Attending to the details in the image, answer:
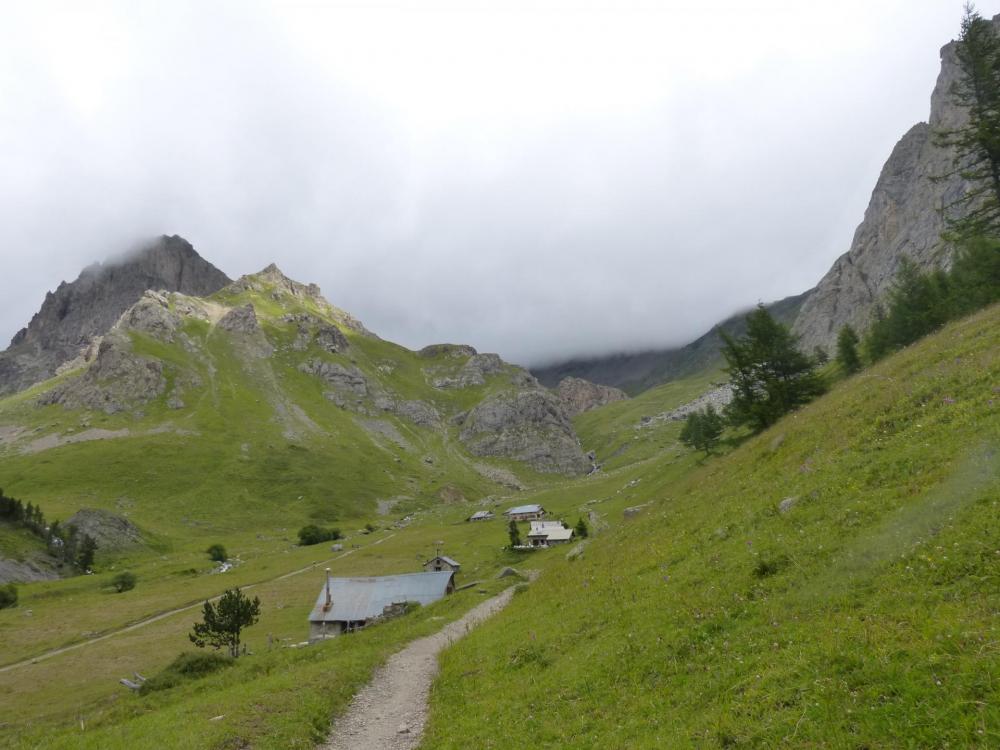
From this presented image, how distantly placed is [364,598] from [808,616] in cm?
4865

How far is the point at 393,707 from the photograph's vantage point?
70.5ft

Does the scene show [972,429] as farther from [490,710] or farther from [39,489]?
[39,489]

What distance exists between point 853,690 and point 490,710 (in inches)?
441

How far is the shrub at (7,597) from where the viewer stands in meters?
78.3

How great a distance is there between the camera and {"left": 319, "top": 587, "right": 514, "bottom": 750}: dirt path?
18.2 metres

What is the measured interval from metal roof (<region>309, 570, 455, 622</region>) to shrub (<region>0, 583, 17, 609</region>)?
61011 mm

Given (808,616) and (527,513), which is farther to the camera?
(527,513)

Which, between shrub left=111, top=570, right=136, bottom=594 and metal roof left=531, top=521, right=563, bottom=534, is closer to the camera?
shrub left=111, top=570, right=136, bottom=594

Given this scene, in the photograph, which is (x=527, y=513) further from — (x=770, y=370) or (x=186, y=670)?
(x=186, y=670)

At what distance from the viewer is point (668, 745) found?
1033 cm

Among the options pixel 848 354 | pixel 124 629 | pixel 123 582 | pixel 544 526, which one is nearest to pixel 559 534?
pixel 544 526

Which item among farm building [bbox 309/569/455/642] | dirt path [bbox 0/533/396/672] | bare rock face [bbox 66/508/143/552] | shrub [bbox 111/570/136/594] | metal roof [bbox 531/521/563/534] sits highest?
bare rock face [bbox 66/508/143/552]

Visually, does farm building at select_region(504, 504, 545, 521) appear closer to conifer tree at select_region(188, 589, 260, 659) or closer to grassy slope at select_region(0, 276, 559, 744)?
grassy slope at select_region(0, 276, 559, 744)

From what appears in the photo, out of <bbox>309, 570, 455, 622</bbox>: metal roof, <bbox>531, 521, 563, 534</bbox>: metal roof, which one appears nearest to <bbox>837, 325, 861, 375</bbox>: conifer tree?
<bbox>531, 521, 563, 534</bbox>: metal roof
